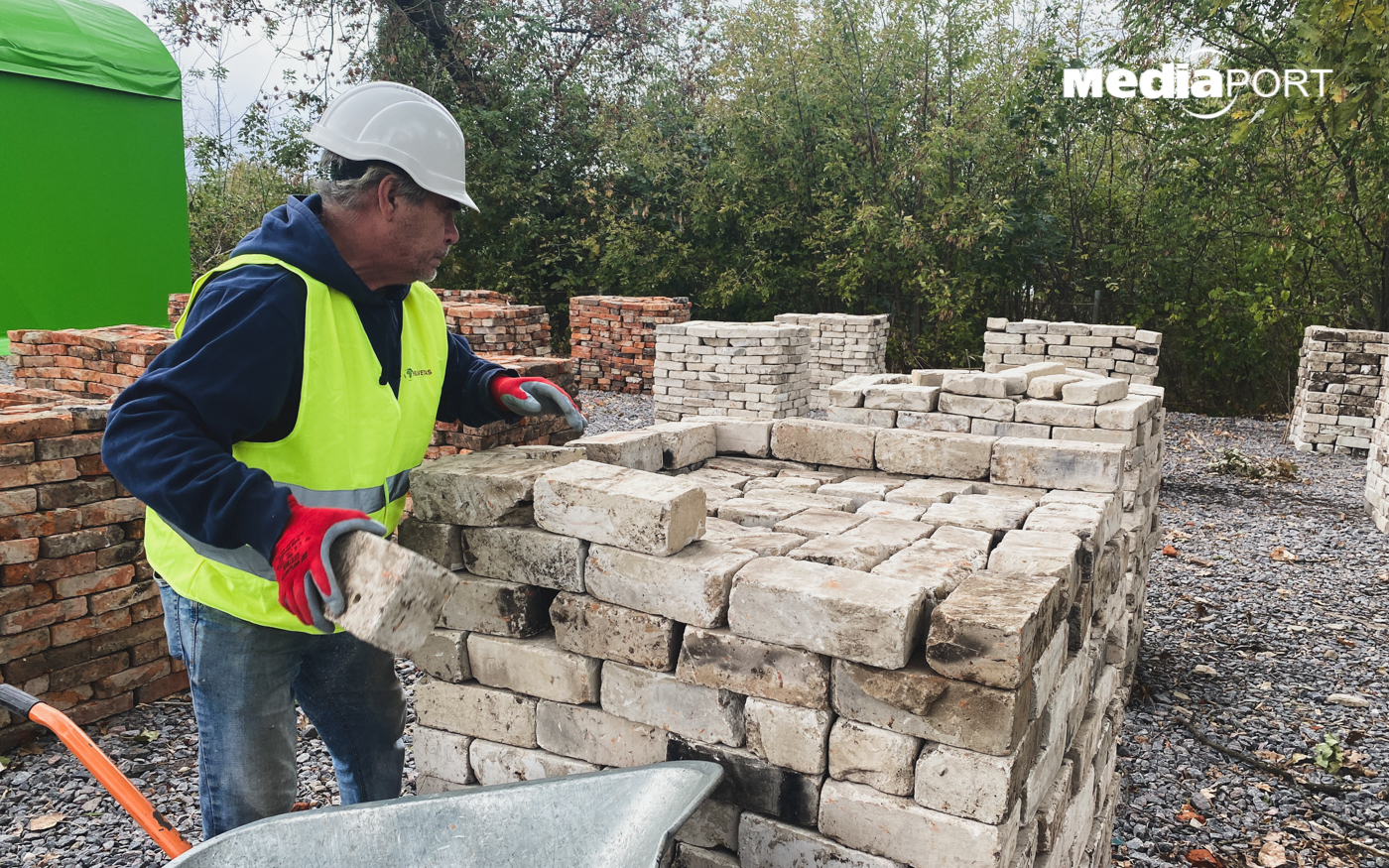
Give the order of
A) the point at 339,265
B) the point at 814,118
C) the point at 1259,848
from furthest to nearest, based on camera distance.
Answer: the point at 814,118 → the point at 1259,848 → the point at 339,265

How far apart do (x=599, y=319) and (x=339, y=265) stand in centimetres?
1464

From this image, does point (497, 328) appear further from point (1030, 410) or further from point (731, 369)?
point (1030, 410)

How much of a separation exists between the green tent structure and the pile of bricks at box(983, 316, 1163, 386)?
1465 centimetres

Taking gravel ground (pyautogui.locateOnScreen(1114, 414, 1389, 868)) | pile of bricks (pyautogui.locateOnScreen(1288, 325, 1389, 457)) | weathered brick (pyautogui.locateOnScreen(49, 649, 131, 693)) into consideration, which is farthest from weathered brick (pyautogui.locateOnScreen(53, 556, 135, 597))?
pile of bricks (pyautogui.locateOnScreen(1288, 325, 1389, 457))

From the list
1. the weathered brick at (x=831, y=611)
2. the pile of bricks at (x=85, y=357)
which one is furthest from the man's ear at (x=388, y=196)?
the pile of bricks at (x=85, y=357)

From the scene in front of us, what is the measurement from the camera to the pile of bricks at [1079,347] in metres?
11.5

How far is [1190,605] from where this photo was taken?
7262mm

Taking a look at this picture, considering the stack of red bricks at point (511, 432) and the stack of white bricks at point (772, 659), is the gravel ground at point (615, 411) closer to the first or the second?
the stack of red bricks at point (511, 432)

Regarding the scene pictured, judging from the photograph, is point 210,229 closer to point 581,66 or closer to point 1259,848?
point 581,66

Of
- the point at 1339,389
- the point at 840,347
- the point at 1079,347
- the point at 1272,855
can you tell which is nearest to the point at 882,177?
the point at 840,347

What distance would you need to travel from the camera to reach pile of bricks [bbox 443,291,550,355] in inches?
427

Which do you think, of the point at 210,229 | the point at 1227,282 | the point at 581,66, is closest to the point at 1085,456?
the point at 1227,282

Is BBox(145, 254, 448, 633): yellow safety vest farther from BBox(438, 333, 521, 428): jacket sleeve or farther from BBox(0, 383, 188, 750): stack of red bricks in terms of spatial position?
BBox(0, 383, 188, 750): stack of red bricks

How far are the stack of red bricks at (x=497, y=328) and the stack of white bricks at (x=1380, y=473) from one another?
928 cm
